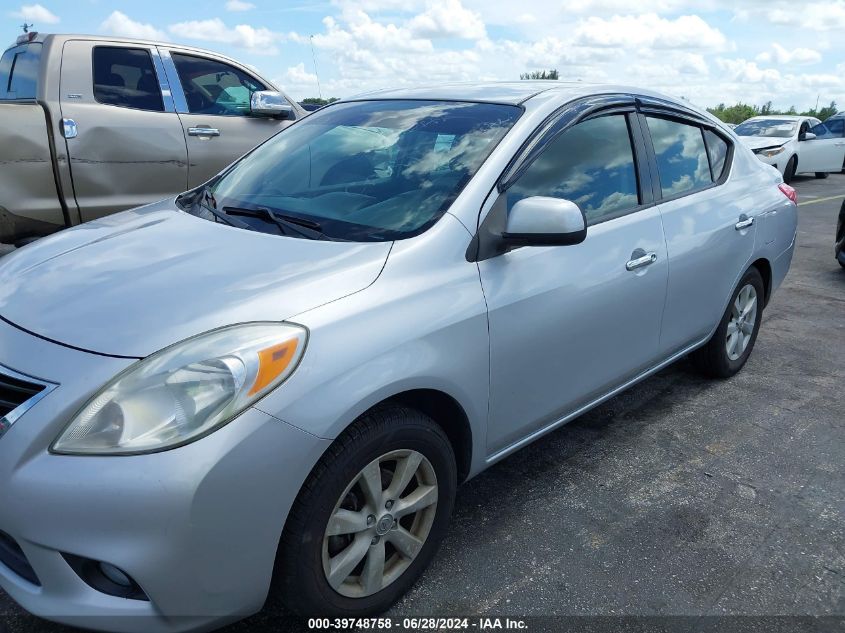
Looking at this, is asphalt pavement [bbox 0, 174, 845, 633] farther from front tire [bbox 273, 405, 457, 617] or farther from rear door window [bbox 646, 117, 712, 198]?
rear door window [bbox 646, 117, 712, 198]

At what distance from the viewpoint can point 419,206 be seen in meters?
2.49

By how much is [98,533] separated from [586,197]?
2.11m

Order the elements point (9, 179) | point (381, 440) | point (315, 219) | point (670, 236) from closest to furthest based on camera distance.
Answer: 1. point (381, 440)
2. point (315, 219)
3. point (670, 236)
4. point (9, 179)

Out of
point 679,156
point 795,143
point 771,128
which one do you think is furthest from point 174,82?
point 771,128

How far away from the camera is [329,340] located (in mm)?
1933

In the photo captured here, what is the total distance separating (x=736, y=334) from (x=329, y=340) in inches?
119

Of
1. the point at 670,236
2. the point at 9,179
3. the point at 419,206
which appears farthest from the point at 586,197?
the point at 9,179

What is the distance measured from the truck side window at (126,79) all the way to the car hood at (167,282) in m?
3.11

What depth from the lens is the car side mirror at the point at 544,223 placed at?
2346mm

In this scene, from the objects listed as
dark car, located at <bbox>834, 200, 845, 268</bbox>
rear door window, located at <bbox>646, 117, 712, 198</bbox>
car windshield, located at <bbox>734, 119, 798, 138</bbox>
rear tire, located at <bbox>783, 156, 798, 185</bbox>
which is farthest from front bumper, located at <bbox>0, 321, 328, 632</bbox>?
car windshield, located at <bbox>734, 119, 798, 138</bbox>

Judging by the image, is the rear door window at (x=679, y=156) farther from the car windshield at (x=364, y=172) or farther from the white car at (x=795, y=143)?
the white car at (x=795, y=143)

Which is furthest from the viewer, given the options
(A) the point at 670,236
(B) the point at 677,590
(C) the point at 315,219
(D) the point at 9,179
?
(D) the point at 9,179

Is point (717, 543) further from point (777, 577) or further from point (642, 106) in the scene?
point (642, 106)

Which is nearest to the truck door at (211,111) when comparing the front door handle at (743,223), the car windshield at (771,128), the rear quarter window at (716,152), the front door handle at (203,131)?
the front door handle at (203,131)
